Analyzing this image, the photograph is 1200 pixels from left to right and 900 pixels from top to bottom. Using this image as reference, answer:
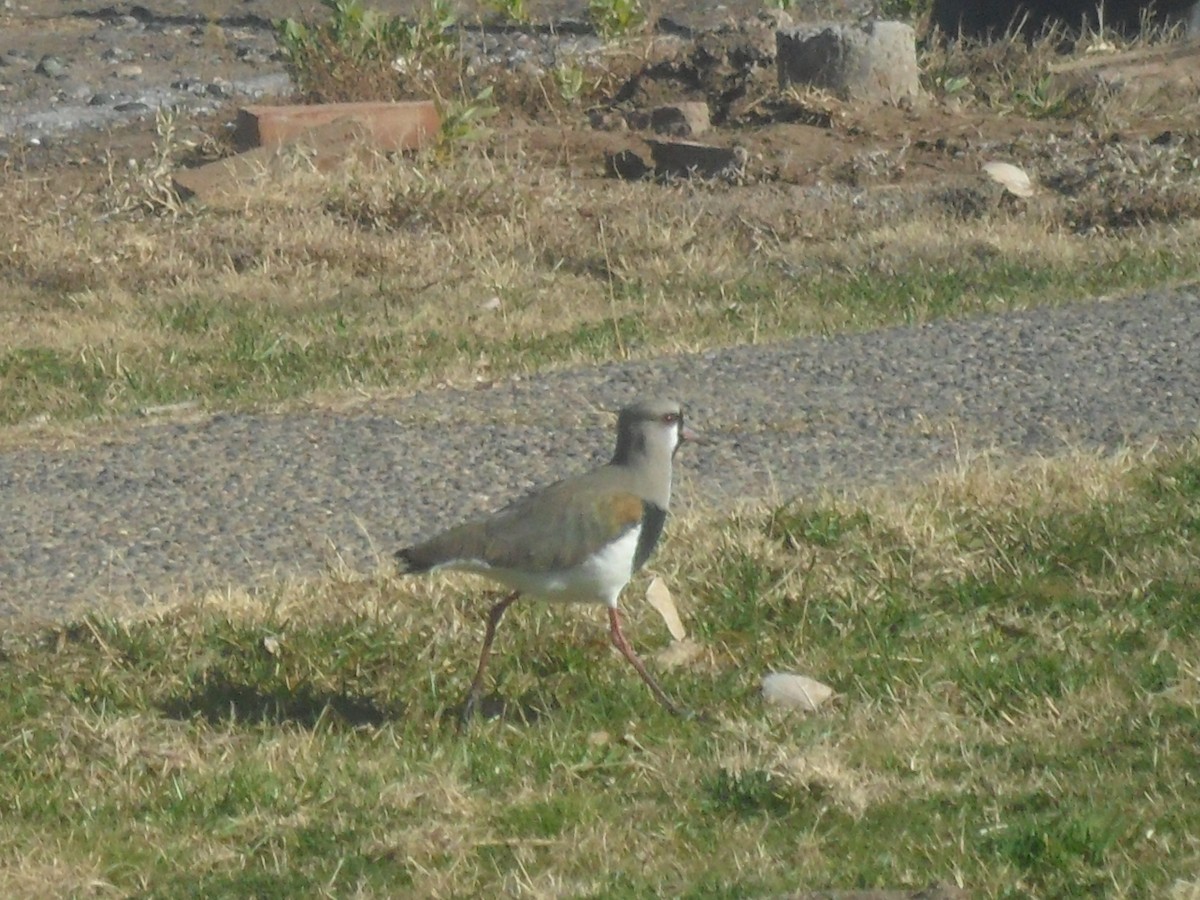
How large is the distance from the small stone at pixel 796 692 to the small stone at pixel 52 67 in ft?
56.4

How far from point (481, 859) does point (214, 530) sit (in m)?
2.46

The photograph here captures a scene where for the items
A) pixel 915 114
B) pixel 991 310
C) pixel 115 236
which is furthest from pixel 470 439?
pixel 915 114

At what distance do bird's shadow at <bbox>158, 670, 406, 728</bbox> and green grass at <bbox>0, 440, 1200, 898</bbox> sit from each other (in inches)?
0.5

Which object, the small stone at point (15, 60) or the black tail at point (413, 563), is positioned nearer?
the black tail at point (413, 563)

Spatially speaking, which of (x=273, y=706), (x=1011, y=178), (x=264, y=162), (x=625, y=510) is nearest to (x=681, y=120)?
(x=1011, y=178)

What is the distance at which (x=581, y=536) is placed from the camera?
178 inches

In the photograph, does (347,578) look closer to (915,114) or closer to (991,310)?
(991,310)

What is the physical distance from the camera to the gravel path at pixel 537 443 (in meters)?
6.06

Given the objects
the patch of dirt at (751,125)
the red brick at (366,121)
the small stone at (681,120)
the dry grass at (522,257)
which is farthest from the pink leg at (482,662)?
the small stone at (681,120)

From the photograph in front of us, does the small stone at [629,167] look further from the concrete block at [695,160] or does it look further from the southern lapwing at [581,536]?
the southern lapwing at [581,536]

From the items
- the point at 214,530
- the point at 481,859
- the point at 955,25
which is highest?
the point at 481,859

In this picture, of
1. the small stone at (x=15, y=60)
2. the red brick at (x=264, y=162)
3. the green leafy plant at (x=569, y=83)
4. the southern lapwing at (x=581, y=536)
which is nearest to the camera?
the southern lapwing at (x=581, y=536)

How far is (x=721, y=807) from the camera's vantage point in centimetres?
422

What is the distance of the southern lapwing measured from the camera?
14.7ft
